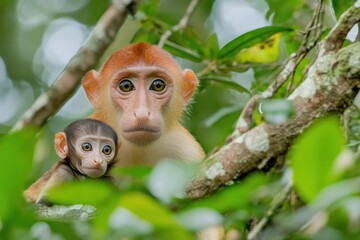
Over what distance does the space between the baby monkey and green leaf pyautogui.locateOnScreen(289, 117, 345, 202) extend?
9.60ft

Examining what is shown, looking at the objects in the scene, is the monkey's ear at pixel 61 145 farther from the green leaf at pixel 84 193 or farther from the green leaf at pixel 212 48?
the green leaf at pixel 84 193

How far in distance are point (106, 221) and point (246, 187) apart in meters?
0.34

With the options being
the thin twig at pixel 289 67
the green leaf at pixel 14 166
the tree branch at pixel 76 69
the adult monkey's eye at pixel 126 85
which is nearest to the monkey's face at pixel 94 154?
the adult monkey's eye at pixel 126 85

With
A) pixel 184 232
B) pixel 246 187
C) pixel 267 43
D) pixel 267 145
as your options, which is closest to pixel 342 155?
pixel 246 187

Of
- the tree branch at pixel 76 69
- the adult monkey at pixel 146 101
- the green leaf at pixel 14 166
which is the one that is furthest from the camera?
the adult monkey at pixel 146 101

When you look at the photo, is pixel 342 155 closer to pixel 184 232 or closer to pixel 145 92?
pixel 184 232

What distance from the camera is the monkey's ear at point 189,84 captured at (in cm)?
560

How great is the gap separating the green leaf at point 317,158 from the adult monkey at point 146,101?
315 cm

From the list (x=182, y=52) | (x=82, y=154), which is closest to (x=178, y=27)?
(x=182, y=52)

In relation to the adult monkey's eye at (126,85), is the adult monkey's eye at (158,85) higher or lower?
higher

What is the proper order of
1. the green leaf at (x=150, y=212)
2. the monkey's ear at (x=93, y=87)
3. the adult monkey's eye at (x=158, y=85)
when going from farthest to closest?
the monkey's ear at (x=93, y=87), the adult monkey's eye at (x=158, y=85), the green leaf at (x=150, y=212)

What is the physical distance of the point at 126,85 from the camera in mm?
5359

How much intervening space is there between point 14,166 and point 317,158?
0.74 meters

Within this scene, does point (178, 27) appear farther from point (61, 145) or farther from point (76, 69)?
point (76, 69)
